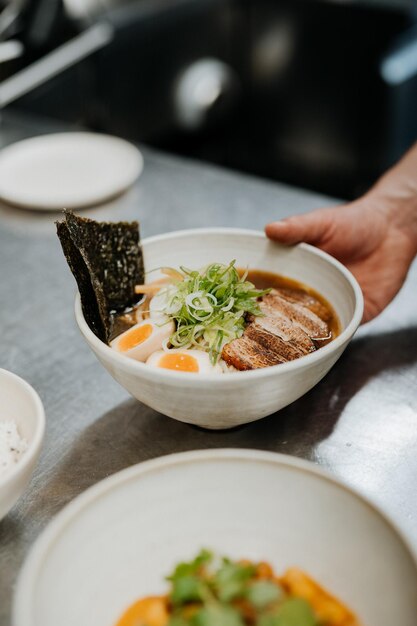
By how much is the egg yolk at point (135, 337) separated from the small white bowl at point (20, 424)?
23 cm

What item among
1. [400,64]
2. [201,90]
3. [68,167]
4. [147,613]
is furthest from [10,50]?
[147,613]

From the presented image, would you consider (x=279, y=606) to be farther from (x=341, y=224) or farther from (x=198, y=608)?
(x=341, y=224)

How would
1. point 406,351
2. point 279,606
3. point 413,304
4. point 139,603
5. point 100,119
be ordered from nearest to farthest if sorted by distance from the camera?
1. point 279,606
2. point 139,603
3. point 406,351
4. point 413,304
5. point 100,119

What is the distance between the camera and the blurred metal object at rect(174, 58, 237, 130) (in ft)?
15.5

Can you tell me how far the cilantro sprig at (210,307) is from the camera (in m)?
1.45

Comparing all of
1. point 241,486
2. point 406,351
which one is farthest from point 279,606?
point 406,351

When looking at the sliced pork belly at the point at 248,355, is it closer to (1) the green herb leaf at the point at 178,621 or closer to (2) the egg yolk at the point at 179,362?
(2) the egg yolk at the point at 179,362

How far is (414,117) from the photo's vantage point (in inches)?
171

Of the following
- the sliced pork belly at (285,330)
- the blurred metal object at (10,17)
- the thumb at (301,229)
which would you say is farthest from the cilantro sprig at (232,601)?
the blurred metal object at (10,17)

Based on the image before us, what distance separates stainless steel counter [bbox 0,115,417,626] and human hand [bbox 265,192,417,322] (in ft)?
0.38

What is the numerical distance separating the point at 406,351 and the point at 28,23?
9.42 ft

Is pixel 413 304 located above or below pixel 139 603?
below

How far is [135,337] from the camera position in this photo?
4.91 feet

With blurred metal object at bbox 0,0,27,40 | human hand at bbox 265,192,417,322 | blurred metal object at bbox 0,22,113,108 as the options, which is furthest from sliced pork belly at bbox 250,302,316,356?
blurred metal object at bbox 0,0,27,40
